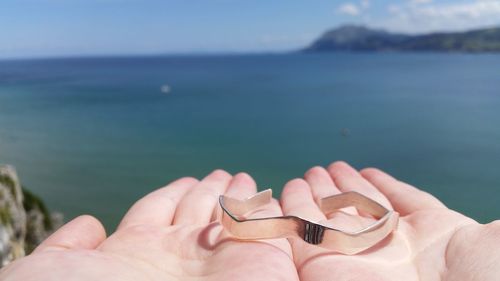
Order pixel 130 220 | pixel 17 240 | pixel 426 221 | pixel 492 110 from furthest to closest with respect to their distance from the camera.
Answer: pixel 492 110 → pixel 17 240 → pixel 130 220 → pixel 426 221

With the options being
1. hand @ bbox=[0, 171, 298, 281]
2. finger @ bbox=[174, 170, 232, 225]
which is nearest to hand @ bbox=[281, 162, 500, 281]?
hand @ bbox=[0, 171, 298, 281]

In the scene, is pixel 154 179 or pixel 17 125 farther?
pixel 17 125

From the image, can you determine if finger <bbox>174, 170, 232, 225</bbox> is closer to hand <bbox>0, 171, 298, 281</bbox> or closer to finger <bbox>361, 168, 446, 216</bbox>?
hand <bbox>0, 171, 298, 281</bbox>

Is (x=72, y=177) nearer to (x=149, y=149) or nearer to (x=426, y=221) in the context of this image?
(x=149, y=149)

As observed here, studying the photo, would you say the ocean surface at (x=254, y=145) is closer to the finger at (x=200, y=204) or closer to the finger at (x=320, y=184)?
the finger at (x=320, y=184)

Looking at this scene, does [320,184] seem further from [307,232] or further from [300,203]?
[307,232]

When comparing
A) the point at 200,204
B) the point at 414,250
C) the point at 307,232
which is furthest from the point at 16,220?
the point at 414,250

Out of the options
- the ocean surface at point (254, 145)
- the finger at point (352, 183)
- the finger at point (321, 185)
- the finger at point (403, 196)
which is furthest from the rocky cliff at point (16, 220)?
the ocean surface at point (254, 145)

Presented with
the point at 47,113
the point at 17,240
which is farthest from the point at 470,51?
the point at 17,240
